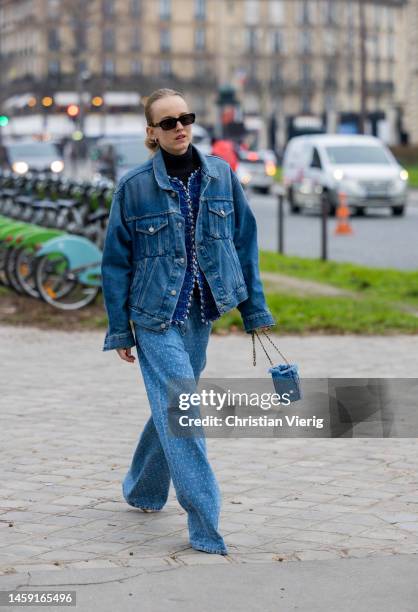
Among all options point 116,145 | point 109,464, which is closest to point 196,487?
point 109,464

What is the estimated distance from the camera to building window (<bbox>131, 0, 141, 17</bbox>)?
133625mm

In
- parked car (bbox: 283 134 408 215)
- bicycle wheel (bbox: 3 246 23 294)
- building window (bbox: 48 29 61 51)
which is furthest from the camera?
building window (bbox: 48 29 61 51)

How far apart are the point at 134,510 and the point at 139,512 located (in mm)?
39

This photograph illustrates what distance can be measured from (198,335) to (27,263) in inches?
362

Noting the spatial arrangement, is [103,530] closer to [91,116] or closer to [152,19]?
[91,116]

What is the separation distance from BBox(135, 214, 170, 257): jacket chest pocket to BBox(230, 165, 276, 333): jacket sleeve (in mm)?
346

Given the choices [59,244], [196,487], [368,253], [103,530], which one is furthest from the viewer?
[368,253]

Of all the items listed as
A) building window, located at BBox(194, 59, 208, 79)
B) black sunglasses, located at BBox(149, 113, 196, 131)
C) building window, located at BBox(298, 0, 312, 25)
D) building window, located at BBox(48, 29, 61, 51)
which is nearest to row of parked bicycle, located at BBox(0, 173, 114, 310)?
black sunglasses, located at BBox(149, 113, 196, 131)

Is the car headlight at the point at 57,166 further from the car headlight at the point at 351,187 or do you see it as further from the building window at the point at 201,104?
the building window at the point at 201,104

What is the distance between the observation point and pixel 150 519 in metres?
6.44

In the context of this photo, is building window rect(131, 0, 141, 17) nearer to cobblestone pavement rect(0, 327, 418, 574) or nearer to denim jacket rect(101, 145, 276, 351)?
cobblestone pavement rect(0, 327, 418, 574)

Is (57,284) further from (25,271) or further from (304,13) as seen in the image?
(304,13)

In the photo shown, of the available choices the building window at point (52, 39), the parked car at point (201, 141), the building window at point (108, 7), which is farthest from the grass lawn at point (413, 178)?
the building window at point (52, 39)

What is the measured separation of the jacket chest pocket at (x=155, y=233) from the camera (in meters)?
5.86
